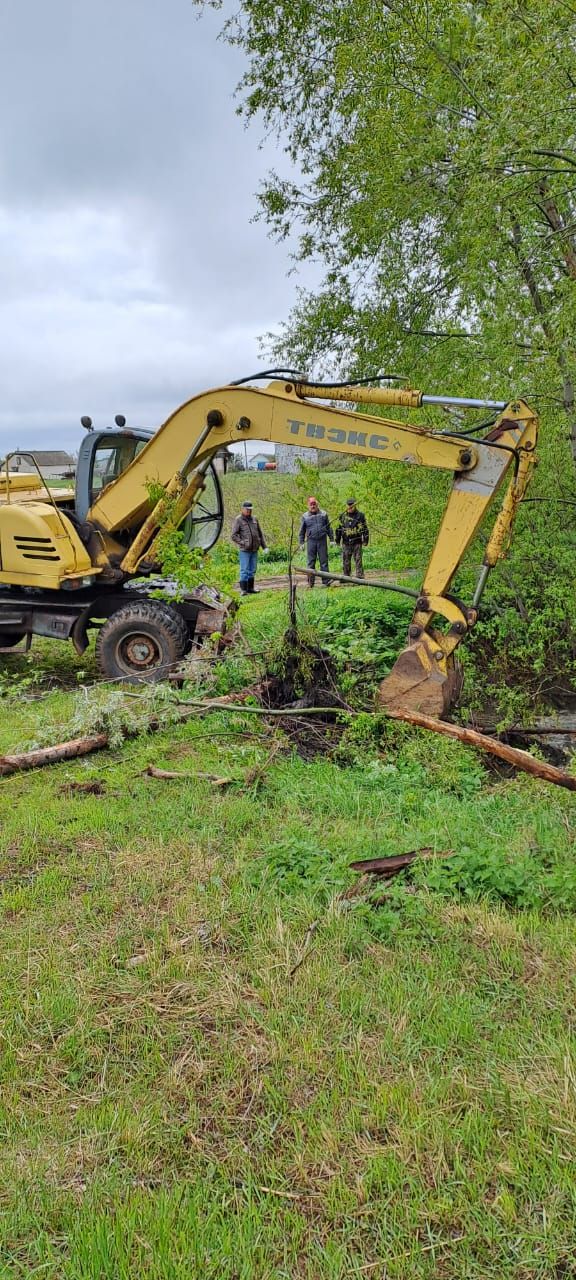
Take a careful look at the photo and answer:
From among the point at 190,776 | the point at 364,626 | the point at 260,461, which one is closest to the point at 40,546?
the point at 364,626

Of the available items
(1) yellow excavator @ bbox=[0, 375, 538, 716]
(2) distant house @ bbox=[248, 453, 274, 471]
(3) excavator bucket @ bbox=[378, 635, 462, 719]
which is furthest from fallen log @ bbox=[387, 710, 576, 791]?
→ (2) distant house @ bbox=[248, 453, 274, 471]

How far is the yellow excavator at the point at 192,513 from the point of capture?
589cm

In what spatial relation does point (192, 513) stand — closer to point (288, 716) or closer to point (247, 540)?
point (288, 716)

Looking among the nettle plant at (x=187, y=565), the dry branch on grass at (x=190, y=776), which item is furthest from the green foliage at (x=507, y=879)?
the nettle plant at (x=187, y=565)

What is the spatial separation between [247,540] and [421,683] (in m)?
7.24

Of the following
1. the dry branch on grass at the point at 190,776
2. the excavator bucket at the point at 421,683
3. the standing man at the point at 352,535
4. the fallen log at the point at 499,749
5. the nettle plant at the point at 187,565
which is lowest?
the dry branch on grass at the point at 190,776

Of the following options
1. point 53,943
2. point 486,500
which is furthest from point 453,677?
point 53,943

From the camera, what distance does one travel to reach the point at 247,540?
12.6m

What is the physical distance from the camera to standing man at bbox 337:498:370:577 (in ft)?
39.4

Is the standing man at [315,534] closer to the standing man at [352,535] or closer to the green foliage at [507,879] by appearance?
the standing man at [352,535]

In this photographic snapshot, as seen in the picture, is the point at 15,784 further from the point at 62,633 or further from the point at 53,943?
the point at 62,633

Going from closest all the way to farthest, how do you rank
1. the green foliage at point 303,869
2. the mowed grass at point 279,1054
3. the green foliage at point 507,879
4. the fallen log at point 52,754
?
the mowed grass at point 279,1054, the green foliage at point 507,879, the green foliage at point 303,869, the fallen log at point 52,754

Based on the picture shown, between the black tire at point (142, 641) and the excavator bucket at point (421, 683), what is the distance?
94.8 inches

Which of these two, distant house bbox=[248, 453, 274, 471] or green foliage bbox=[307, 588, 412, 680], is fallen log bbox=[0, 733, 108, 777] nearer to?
green foliage bbox=[307, 588, 412, 680]
